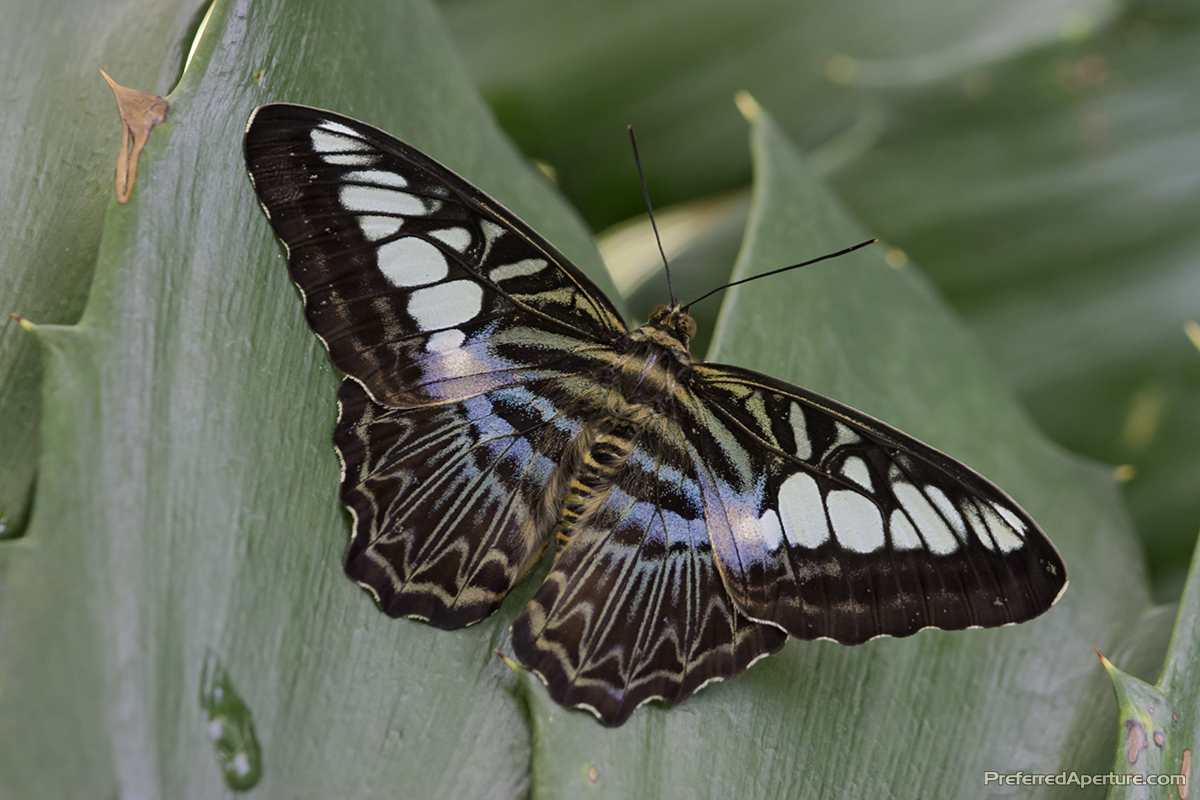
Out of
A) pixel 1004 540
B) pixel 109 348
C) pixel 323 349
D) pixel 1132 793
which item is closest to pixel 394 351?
pixel 323 349

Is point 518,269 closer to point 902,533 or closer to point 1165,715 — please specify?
point 902,533

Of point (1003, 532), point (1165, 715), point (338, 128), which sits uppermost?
point (338, 128)

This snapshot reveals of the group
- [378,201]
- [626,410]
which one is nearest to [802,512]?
[626,410]

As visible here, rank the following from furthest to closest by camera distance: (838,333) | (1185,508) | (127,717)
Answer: (1185,508), (838,333), (127,717)

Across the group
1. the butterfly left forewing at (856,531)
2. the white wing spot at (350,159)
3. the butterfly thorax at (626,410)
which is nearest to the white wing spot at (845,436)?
the butterfly left forewing at (856,531)

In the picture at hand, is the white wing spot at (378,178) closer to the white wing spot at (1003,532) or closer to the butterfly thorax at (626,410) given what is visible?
the butterfly thorax at (626,410)

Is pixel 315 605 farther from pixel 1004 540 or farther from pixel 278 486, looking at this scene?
pixel 1004 540

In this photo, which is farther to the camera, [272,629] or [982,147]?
[982,147]
